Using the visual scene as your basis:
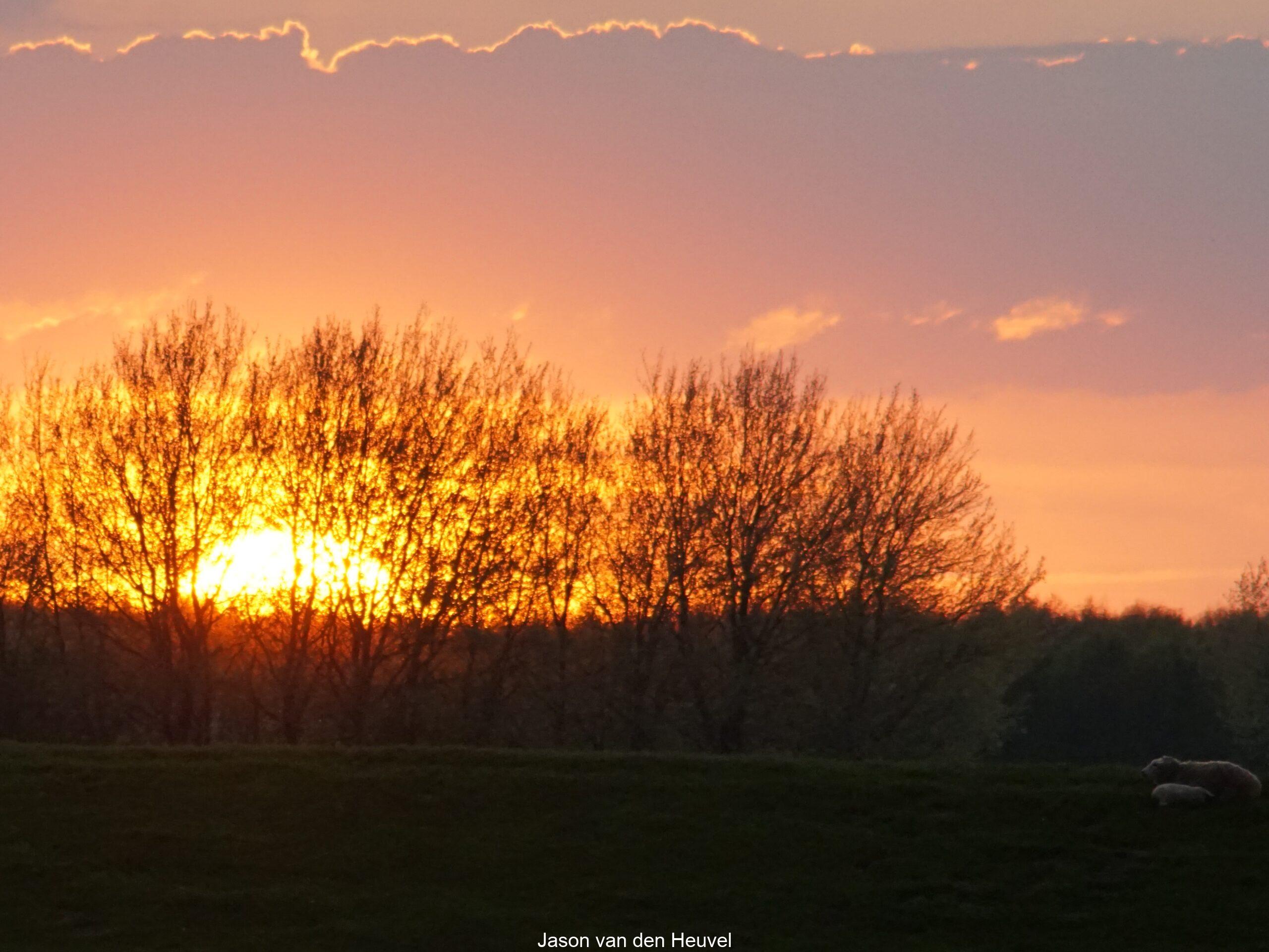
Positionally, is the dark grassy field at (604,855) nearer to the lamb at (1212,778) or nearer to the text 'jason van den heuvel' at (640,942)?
the text 'jason van den heuvel' at (640,942)

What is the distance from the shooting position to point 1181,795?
22.1 meters

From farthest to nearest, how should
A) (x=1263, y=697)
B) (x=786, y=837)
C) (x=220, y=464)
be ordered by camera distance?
(x=1263, y=697), (x=220, y=464), (x=786, y=837)

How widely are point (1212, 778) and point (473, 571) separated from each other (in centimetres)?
2686

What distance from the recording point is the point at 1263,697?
236 ft

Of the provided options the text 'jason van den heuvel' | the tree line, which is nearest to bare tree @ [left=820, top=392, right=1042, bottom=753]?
the tree line

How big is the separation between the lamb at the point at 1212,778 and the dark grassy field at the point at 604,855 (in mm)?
380

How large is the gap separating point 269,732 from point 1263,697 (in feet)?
163

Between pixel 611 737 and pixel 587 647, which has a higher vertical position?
pixel 587 647

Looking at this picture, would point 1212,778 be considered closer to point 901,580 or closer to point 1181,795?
point 1181,795

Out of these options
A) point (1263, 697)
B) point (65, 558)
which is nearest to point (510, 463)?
point (65, 558)

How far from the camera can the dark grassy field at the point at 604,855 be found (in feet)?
64.1

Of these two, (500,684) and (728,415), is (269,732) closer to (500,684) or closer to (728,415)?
(500,684)

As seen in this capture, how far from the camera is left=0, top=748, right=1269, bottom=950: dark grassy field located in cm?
1955

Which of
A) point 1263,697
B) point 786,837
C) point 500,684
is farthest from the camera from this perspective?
point 1263,697
